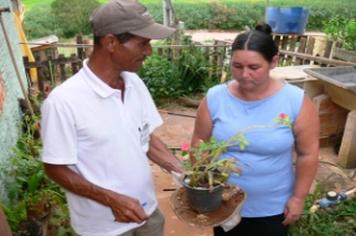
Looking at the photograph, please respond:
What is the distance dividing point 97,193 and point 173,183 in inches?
119

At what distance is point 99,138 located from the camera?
1716 millimetres

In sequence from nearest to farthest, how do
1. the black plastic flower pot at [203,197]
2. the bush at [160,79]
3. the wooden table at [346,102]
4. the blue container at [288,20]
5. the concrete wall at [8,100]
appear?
the black plastic flower pot at [203,197] < the concrete wall at [8,100] < the wooden table at [346,102] < the bush at [160,79] < the blue container at [288,20]

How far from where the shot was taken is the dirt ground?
3.77 m

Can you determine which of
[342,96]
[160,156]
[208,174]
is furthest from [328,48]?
[208,174]

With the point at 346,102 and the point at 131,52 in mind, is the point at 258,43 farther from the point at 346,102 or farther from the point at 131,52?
the point at 346,102

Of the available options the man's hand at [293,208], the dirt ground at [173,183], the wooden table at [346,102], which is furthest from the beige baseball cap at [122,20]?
the wooden table at [346,102]

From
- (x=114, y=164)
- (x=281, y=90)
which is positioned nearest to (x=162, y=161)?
(x=114, y=164)

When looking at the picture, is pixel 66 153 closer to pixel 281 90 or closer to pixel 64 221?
pixel 281 90

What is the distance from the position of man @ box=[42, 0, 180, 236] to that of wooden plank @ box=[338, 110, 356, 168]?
3557mm

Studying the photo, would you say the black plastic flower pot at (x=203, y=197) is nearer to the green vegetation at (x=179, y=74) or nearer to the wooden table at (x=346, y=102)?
the wooden table at (x=346, y=102)

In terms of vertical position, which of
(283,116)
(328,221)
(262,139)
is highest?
(283,116)

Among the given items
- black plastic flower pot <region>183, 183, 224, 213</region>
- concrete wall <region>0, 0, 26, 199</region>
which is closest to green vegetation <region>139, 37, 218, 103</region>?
concrete wall <region>0, 0, 26, 199</region>

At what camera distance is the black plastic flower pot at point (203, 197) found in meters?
1.80

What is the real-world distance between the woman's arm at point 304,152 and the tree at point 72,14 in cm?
1767
